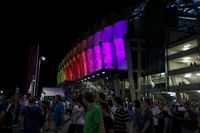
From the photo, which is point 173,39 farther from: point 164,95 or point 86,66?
point 86,66

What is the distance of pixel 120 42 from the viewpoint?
184ft

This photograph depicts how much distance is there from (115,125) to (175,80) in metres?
43.7

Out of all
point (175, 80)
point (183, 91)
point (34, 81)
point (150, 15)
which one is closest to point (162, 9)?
point (150, 15)

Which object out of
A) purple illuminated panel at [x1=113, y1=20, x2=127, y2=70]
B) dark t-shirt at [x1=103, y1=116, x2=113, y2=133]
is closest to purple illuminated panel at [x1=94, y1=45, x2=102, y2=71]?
purple illuminated panel at [x1=113, y1=20, x2=127, y2=70]

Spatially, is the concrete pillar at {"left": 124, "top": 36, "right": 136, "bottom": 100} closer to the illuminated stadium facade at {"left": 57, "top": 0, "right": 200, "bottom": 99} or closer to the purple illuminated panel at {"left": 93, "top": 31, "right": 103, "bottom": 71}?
the illuminated stadium facade at {"left": 57, "top": 0, "right": 200, "bottom": 99}

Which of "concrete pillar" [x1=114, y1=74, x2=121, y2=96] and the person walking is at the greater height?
"concrete pillar" [x1=114, y1=74, x2=121, y2=96]

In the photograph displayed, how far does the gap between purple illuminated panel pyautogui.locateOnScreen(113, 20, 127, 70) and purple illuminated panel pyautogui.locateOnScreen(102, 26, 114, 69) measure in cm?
197

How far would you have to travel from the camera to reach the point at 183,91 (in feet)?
148

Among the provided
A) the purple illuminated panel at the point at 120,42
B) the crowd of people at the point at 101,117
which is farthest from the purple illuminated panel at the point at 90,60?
the crowd of people at the point at 101,117

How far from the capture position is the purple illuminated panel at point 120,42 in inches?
2181

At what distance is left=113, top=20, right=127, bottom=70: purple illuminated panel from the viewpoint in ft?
182

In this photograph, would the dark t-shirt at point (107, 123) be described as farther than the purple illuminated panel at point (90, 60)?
No

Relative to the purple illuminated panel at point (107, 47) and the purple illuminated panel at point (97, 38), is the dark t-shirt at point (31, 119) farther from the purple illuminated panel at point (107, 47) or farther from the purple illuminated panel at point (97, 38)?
the purple illuminated panel at point (97, 38)

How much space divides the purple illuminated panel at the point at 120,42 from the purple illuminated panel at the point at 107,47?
1.97 meters
